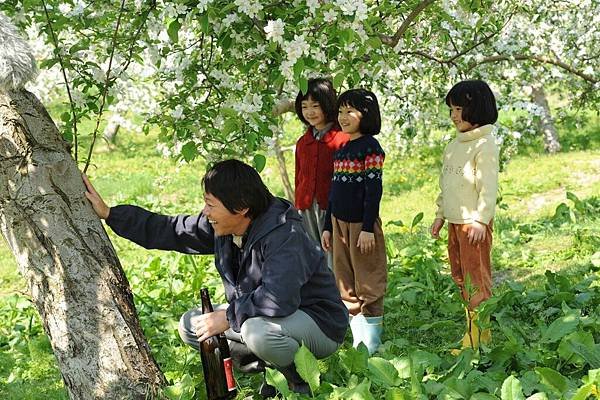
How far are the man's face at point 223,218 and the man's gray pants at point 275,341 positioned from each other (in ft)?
1.27

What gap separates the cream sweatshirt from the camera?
397cm

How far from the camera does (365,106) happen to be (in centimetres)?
417

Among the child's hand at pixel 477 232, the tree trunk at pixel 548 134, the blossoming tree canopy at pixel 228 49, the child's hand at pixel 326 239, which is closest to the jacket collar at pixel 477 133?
the child's hand at pixel 477 232

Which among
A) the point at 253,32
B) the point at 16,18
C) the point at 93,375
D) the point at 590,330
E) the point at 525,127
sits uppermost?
the point at 16,18

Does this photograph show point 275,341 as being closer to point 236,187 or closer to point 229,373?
point 229,373

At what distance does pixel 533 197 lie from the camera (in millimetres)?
9906

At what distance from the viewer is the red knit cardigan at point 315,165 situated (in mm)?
4492

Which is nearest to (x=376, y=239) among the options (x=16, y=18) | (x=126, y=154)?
(x=16, y=18)

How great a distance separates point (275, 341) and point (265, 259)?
32 cm

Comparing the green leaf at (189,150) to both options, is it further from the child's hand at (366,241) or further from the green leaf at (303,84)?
the child's hand at (366,241)

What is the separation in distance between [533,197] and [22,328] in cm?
648

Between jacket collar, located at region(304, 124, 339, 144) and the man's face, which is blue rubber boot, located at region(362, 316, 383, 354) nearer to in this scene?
jacket collar, located at region(304, 124, 339, 144)

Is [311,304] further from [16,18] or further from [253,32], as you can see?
[16,18]

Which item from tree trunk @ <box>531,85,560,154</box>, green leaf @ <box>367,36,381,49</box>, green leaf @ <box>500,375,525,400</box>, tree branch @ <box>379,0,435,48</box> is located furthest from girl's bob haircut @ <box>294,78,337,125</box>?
tree trunk @ <box>531,85,560,154</box>
